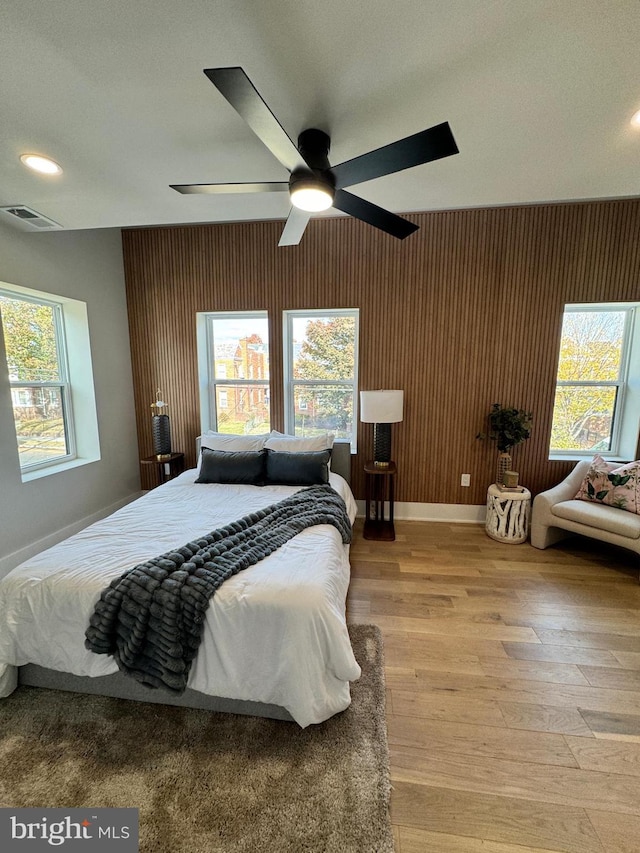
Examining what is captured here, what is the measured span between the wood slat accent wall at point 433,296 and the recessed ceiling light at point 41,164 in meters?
1.65

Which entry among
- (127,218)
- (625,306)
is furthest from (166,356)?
(625,306)

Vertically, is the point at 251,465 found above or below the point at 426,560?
above

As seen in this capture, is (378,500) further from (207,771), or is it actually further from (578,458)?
(207,771)

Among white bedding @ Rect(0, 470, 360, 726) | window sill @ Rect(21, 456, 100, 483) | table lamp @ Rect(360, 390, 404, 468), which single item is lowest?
white bedding @ Rect(0, 470, 360, 726)

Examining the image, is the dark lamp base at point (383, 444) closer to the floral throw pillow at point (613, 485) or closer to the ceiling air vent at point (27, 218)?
the floral throw pillow at point (613, 485)

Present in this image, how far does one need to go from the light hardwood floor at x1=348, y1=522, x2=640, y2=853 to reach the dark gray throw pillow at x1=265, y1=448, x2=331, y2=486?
0.77 m

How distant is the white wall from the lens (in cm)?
261

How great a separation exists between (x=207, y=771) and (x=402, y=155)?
2454 millimetres

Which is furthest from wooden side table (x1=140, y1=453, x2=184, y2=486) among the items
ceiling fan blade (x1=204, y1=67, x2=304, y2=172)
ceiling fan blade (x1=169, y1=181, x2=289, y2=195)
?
ceiling fan blade (x1=204, y1=67, x2=304, y2=172)

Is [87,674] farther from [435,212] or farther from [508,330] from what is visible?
[435,212]

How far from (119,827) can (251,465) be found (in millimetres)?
2071

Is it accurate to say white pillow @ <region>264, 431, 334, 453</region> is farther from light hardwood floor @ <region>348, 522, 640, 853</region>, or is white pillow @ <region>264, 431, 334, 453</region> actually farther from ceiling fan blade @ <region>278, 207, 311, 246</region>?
ceiling fan blade @ <region>278, 207, 311, 246</region>

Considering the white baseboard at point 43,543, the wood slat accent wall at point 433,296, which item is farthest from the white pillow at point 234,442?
the white baseboard at point 43,543

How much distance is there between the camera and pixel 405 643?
1.94m
